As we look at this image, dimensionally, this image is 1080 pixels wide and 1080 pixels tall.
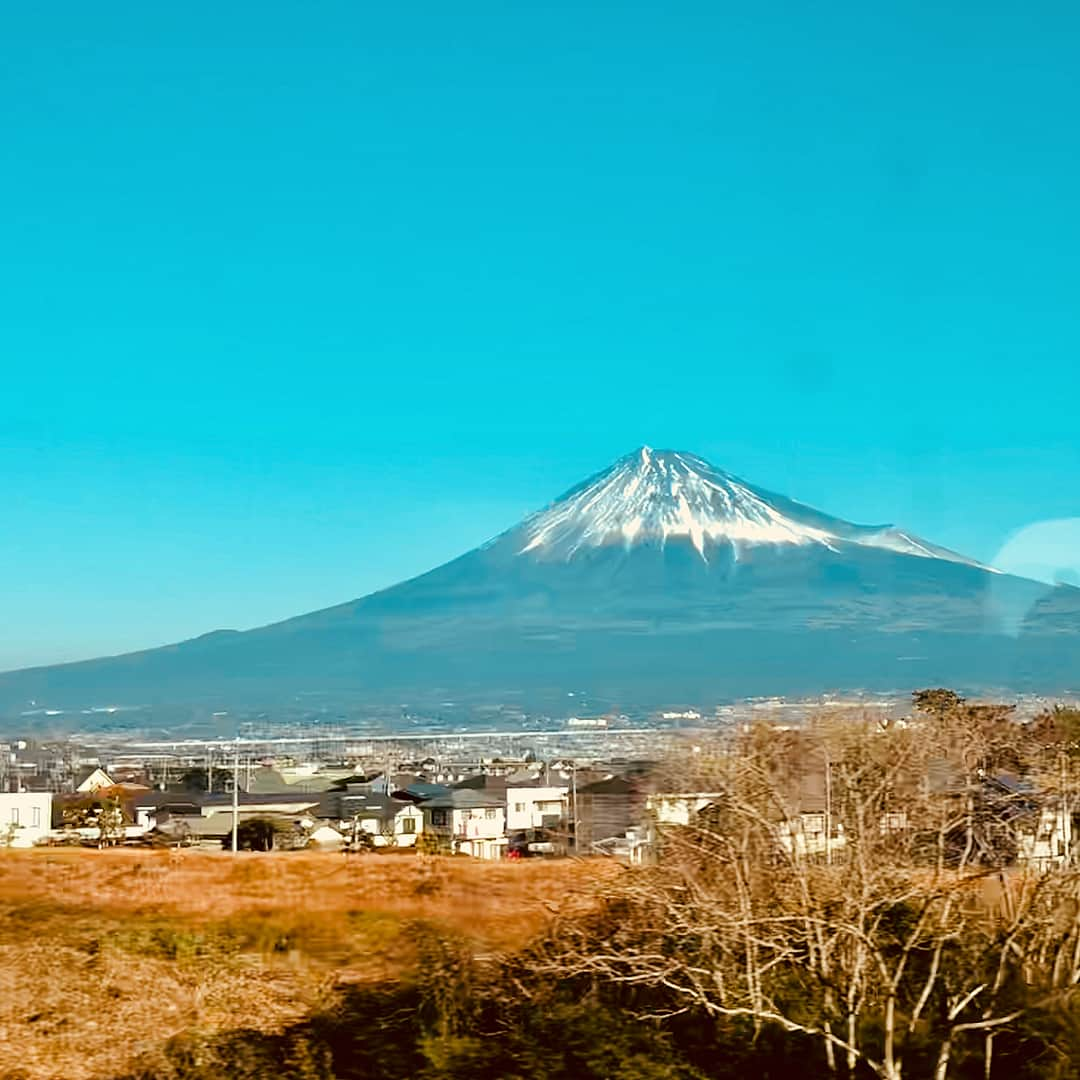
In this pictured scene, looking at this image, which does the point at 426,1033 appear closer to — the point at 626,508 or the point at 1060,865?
the point at 1060,865

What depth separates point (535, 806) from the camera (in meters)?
9.45

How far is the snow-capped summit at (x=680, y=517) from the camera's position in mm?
42344

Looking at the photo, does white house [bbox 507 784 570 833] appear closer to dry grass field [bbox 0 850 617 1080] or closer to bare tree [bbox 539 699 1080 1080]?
dry grass field [bbox 0 850 617 1080]

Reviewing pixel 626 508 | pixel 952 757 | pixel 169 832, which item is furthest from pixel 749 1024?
pixel 626 508

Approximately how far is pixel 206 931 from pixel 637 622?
26674 mm

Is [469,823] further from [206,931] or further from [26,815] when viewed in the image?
[26,815]

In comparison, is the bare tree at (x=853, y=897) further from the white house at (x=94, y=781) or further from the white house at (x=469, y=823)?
the white house at (x=94, y=781)

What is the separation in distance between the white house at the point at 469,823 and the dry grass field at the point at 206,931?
539 mm

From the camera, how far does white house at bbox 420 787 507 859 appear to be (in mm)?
9367

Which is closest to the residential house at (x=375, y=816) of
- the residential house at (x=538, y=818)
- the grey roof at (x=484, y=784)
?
the grey roof at (x=484, y=784)

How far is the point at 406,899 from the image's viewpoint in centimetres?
820

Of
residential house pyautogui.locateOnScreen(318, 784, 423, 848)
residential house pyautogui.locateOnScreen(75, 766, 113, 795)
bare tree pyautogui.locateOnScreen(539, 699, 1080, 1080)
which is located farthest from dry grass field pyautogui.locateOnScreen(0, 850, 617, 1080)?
residential house pyautogui.locateOnScreen(75, 766, 113, 795)

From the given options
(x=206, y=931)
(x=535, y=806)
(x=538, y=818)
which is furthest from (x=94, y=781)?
(x=538, y=818)

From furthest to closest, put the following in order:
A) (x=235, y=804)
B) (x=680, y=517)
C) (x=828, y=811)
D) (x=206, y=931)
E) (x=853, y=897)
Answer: (x=680, y=517) → (x=235, y=804) → (x=206, y=931) → (x=828, y=811) → (x=853, y=897)
